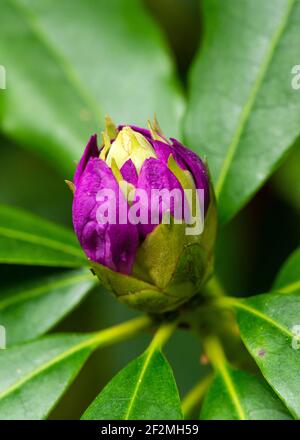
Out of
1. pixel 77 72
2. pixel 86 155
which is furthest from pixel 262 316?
pixel 77 72

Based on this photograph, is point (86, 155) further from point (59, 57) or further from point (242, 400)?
point (59, 57)

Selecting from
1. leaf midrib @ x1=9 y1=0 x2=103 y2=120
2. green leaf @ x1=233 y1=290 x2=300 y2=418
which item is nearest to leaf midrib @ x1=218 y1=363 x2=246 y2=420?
green leaf @ x1=233 y1=290 x2=300 y2=418

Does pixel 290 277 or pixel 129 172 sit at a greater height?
pixel 129 172

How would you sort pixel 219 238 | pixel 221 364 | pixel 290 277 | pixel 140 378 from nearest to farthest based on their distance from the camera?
1. pixel 140 378
2. pixel 221 364
3. pixel 290 277
4. pixel 219 238

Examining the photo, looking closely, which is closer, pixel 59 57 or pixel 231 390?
pixel 231 390

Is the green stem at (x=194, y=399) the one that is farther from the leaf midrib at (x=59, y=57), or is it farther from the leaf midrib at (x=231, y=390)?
the leaf midrib at (x=59, y=57)

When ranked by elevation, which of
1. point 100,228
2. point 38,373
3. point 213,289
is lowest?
point 38,373

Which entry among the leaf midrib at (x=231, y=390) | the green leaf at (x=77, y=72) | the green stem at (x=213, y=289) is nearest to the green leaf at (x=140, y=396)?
the leaf midrib at (x=231, y=390)
